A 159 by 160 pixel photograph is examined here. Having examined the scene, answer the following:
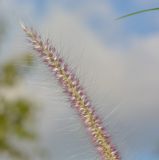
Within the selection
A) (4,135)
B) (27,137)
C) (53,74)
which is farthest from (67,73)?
(4,135)

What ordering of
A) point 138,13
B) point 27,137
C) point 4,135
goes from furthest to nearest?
point 4,135
point 27,137
point 138,13

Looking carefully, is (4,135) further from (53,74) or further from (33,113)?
(53,74)

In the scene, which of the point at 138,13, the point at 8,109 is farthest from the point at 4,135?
the point at 138,13

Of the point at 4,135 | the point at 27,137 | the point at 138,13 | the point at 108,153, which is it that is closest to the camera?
the point at 108,153

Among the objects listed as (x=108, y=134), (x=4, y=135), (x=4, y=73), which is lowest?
(x=4, y=135)

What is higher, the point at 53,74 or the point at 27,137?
the point at 53,74

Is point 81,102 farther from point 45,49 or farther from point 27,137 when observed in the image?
point 27,137

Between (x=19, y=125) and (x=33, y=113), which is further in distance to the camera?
(x=33, y=113)
